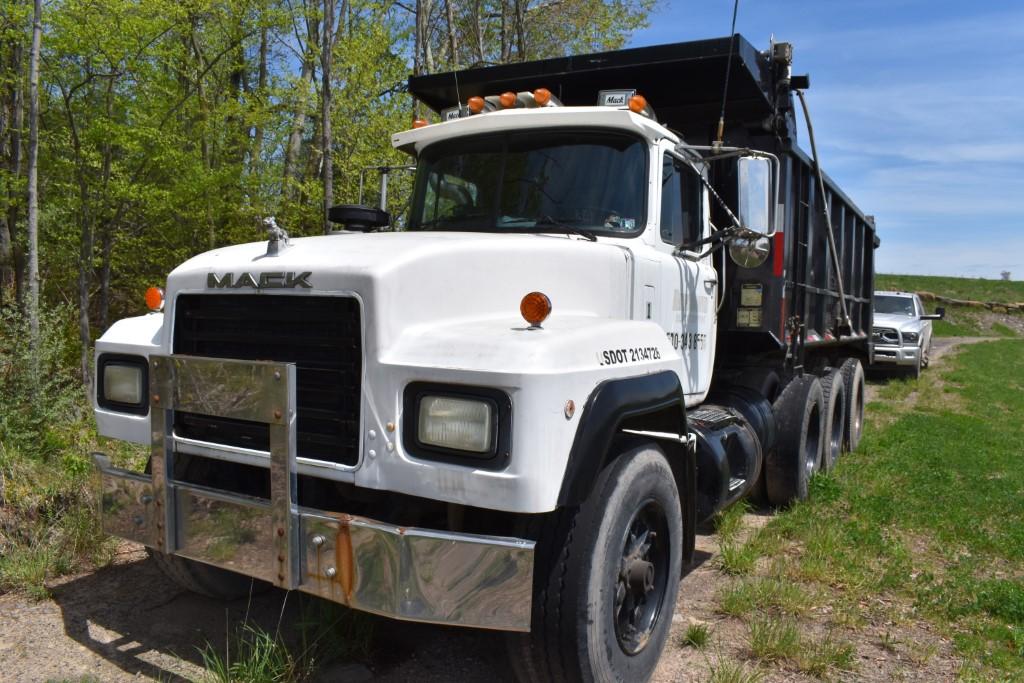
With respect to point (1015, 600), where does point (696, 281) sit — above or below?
above

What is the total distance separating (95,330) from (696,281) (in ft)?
40.6

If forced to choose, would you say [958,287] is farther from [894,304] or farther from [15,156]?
[15,156]

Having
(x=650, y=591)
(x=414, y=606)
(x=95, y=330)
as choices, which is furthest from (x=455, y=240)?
(x=95, y=330)

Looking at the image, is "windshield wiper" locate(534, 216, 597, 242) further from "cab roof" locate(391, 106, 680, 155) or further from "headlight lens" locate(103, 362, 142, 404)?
"headlight lens" locate(103, 362, 142, 404)

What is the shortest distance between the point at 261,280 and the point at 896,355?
51.1 feet

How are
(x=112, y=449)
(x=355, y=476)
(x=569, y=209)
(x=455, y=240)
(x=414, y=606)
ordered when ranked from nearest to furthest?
(x=414, y=606)
(x=355, y=476)
(x=455, y=240)
(x=569, y=209)
(x=112, y=449)

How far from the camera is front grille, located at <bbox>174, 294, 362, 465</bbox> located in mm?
2902

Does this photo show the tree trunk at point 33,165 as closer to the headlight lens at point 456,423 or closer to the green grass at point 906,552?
the headlight lens at point 456,423

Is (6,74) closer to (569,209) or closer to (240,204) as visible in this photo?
(240,204)

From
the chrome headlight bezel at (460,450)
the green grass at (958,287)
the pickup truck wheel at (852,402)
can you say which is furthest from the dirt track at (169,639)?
the green grass at (958,287)

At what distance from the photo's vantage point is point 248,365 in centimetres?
290

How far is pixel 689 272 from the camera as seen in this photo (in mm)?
4672

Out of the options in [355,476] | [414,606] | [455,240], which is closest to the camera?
[414,606]

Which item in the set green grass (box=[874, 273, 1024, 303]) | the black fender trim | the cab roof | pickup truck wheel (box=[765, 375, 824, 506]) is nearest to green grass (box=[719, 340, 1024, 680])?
pickup truck wheel (box=[765, 375, 824, 506])
